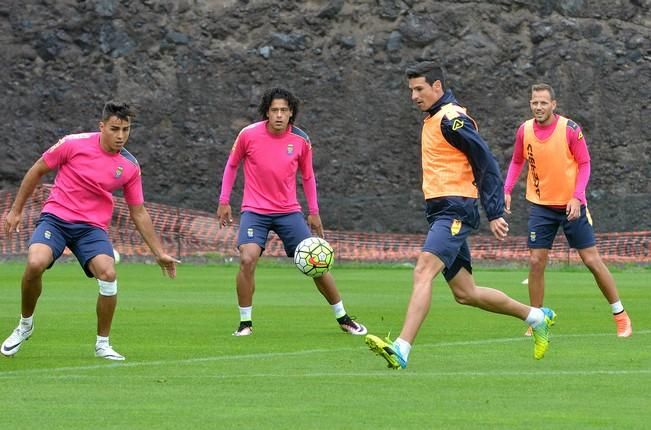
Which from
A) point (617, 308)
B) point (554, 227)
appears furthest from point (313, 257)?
point (617, 308)

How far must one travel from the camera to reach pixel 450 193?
37.2 ft

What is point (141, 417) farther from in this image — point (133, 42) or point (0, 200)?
point (133, 42)

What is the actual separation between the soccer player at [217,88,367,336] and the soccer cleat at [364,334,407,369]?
403cm

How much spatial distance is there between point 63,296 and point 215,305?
102 inches

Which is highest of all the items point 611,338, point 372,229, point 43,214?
point 43,214

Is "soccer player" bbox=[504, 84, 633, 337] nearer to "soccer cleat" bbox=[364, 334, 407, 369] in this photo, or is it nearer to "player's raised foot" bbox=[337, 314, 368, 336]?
"player's raised foot" bbox=[337, 314, 368, 336]

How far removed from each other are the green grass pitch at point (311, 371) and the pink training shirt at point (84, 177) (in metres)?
1.14

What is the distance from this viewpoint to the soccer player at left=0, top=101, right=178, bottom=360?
12.2 m

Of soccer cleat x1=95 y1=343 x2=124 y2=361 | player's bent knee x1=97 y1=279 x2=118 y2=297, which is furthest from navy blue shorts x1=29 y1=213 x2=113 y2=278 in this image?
soccer cleat x1=95 y1=343 x2=124 y2=361

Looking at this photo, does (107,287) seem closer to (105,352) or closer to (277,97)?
(105,352)

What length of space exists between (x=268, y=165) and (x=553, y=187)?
272 centimetres

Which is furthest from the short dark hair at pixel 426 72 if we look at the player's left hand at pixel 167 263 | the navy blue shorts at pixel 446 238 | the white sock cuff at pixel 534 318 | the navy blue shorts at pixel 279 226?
the navy blue shorts at pixel 279 226

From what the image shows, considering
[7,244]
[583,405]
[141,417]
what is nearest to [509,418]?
[583,405]

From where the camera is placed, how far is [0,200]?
129ft
